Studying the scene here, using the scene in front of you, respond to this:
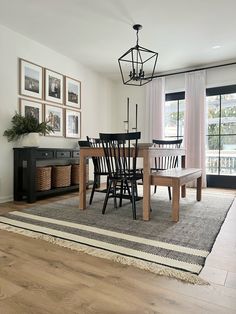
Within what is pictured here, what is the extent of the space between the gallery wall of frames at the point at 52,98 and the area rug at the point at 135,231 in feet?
5.58

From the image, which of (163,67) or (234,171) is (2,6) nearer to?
(163,67)

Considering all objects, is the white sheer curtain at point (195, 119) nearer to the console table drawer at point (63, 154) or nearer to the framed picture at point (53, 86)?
the console table drawer at point (63, 154)

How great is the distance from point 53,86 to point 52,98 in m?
0.23

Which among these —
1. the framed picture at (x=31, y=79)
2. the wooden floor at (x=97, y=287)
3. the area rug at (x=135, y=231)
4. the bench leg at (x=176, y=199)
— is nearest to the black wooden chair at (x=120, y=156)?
the area rug at (x=135, y=231)

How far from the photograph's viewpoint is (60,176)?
3.87 meters

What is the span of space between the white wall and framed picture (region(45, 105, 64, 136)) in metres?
0.17

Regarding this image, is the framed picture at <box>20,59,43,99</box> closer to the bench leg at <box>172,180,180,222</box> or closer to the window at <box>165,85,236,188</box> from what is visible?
the bench leg at <box>172,180,180,222</box>

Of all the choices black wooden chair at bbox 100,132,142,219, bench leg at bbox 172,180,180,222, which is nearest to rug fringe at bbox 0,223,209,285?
black wooden chair at bbox 100,132,142,219

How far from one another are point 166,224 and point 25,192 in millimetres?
2202

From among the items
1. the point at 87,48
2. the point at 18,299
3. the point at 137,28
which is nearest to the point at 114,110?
the point at 87,48

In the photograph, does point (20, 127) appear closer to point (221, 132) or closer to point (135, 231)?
point (135, 231)

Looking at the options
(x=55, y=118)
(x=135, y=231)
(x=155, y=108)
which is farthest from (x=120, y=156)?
(x=155, y=108)

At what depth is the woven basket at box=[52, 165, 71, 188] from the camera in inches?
151

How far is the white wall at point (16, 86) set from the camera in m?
3.42
